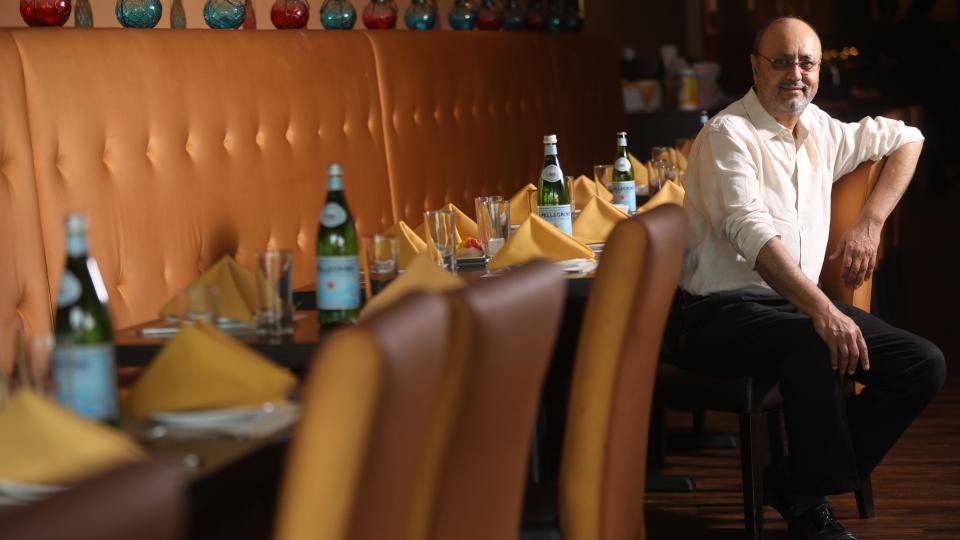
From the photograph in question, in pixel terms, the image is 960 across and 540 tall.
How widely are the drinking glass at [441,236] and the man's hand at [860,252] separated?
1.27 meters

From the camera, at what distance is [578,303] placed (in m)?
3.64

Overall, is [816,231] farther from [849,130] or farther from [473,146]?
[473,146]

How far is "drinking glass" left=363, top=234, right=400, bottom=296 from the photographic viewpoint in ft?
7.86

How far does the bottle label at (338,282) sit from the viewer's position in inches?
91.7

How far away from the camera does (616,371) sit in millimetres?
1889

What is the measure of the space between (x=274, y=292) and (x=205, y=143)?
157 centimetres

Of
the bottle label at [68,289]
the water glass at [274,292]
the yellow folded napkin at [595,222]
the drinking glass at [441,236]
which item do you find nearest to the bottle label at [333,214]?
the water glass at [274,292]

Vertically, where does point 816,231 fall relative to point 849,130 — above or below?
below

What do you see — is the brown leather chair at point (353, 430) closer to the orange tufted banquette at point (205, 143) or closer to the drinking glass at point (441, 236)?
the drinking glass at point (441, 236)

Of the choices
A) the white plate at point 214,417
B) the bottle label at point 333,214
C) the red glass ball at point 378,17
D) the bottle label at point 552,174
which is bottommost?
the white plate at point 214,417

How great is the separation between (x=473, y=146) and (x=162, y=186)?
2334mm

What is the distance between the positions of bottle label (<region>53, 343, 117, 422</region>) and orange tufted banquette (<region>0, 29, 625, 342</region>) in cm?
150

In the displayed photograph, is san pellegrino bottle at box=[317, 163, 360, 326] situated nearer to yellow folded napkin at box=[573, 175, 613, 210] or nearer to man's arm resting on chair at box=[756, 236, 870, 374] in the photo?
man's arm resting on chair at box=[756, 236, 870, 374]

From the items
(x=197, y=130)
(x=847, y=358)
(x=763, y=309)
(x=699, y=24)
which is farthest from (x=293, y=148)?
(x=699, y=24)
